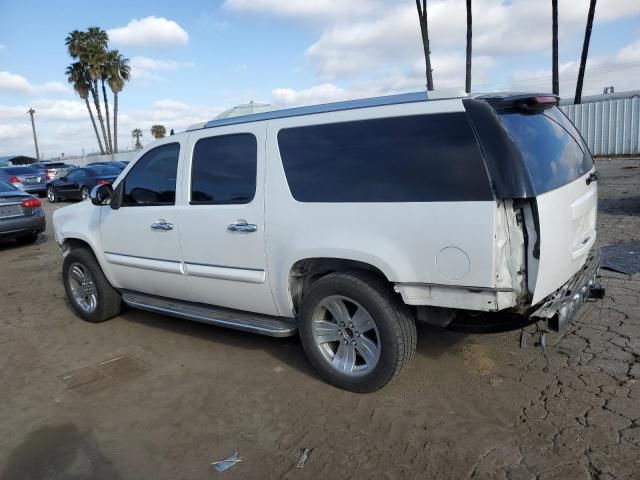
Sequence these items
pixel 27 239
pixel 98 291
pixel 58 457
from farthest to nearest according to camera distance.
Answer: pixel 27 239, pixel 98 291, pixel 58 457

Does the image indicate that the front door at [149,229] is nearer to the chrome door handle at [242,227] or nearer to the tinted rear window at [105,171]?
the chrome door handle at [242,227]

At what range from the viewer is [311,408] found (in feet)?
11.8

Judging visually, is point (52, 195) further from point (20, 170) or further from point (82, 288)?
point (82, 288)

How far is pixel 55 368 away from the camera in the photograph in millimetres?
4602

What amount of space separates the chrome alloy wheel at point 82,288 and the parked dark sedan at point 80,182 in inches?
569

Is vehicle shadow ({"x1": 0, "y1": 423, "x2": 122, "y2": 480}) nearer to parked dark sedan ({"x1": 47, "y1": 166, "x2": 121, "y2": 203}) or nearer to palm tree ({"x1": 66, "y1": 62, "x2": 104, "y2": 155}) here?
parked dark sedan ({"x1": 47, "y1": 166, "x2": 121, "y2": 203})

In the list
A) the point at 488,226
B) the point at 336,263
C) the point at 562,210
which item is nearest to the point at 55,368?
the point at 336,263

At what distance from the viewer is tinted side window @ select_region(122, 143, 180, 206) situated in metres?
4.68

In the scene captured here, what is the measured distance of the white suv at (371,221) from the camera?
307cm

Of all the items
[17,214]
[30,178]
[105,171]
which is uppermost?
[105,171]

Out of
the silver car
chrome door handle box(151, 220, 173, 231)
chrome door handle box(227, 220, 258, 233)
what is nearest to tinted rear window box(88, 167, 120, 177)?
the silver car

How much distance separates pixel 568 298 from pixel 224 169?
274 cm

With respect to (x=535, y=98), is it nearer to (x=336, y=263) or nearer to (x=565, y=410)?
(x=336, y=263)

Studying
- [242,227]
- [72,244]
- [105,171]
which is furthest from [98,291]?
[105,171]
